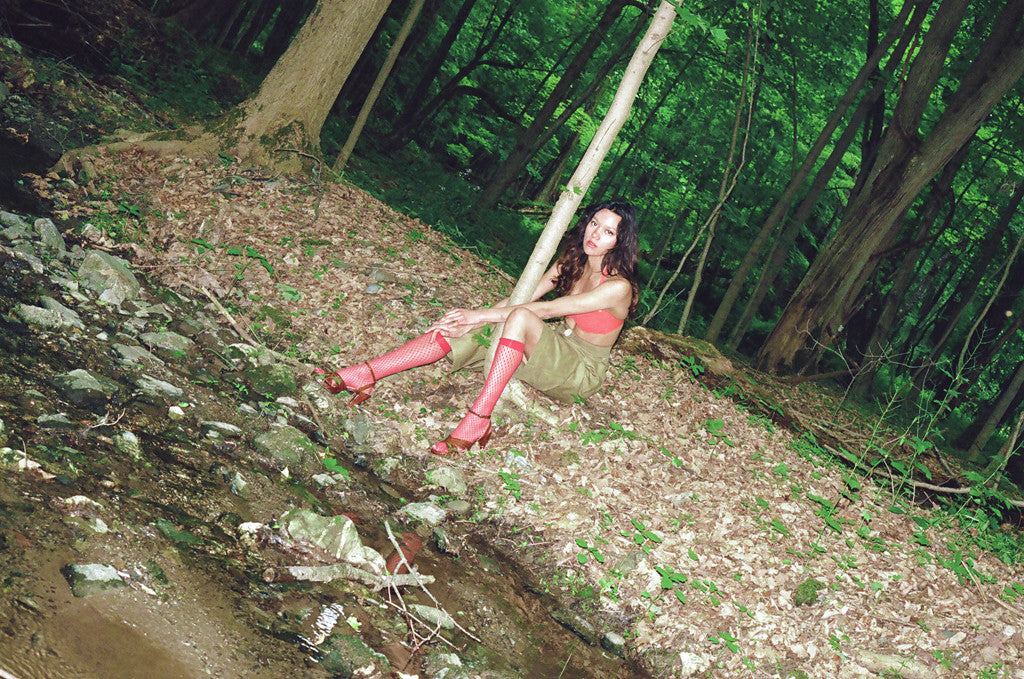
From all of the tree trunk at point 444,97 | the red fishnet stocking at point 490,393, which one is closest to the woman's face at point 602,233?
the red fishnet stocking at point 490,393

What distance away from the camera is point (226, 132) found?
6.73 m

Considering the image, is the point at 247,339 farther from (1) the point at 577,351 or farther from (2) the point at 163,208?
(1) the point at 577,351

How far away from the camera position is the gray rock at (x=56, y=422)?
275 centimetres

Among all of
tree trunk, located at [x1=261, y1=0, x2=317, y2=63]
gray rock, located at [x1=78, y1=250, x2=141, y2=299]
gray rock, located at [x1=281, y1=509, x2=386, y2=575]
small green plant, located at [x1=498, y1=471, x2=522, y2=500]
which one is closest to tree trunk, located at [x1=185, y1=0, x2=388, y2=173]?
gray rock, located at [x1=78, y1=250, x2=141, y2=299]

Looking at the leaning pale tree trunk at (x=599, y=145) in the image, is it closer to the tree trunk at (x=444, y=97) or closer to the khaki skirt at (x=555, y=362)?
the khaki skirt at (x=555, y=362)

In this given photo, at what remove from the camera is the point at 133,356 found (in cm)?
377

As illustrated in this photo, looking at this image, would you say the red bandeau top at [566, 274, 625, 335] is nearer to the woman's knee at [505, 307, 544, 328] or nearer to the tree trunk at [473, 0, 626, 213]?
the woman's knee at [505, 307, 544, 328]

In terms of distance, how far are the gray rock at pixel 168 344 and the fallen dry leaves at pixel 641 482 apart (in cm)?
76

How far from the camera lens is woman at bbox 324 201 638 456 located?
4.37 metres

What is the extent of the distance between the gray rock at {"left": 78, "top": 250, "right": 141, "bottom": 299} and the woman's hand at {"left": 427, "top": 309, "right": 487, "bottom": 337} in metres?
2.15

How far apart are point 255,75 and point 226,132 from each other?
879cm

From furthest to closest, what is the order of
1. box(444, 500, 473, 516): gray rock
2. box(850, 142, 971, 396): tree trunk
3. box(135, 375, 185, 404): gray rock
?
box(850, 142, 971, 396): tree trunk → box(444, 500, 473, 516): gray rock → box(135, 375, 185, 404): gray rock

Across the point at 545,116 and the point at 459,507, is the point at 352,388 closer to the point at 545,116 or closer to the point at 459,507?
the point at 459,507

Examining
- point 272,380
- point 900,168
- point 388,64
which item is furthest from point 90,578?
point 900,168
